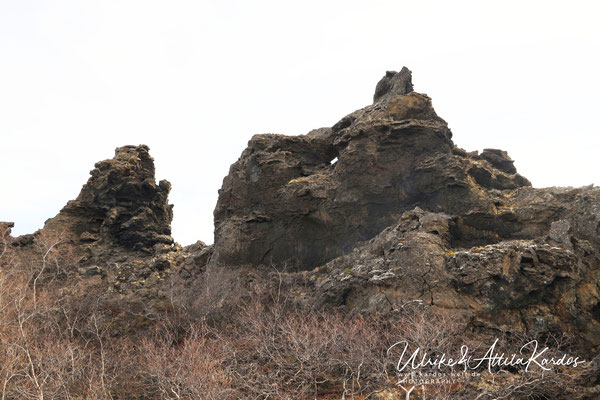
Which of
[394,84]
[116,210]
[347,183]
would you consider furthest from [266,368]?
[116,210]

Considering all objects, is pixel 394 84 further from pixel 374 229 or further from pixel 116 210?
pixel 116 210

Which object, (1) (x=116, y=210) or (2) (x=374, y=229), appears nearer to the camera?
(2) (x=374, y=229)

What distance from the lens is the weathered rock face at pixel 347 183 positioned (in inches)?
1057

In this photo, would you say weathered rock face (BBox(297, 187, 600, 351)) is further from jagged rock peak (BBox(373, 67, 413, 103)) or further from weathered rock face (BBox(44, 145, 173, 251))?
weathered rock face (BBox(44, 145, 173, 251))

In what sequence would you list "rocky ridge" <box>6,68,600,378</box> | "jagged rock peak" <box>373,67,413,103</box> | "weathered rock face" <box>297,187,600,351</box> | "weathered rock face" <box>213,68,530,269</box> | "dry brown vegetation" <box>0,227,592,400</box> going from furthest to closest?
"jagged rock peak" <box>373,67,413,103</box>
"weathered rock face" <box>213,68,530,269</box>
"rocky ridge" <box>6,68,600,378</box>
"weathered rock face" <box>297,187,600,351</box>
"dry brown vegetation" <box>0,227,592,400</box>

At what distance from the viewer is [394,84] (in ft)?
109

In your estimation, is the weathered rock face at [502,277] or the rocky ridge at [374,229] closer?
the weathered rock face at [502,277]

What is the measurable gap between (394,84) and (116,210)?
31364 millimetres

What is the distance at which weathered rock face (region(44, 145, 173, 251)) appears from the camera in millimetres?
39781

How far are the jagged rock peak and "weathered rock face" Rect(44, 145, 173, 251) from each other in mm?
27156

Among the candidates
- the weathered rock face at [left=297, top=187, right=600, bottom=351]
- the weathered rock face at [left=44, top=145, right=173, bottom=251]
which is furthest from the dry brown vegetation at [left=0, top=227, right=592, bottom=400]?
the weathered rock face at [left=44, top=145, right=173, bottom=251]

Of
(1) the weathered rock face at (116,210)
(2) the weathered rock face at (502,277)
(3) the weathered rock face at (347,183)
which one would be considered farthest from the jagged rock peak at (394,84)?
(1) the weathered rock face at (116,210)

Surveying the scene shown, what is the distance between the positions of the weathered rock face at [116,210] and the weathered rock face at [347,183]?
11131 mm

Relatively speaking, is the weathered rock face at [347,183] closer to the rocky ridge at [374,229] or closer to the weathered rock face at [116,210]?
the rocky ridge at [374,229]
